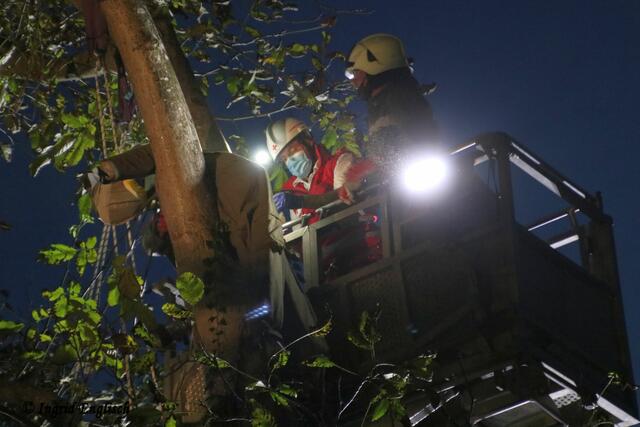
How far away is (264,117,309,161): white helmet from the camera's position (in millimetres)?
11477

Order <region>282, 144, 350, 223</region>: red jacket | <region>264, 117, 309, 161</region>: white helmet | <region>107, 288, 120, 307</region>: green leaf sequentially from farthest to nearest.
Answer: <region>264, 117, 309, 161</region>: white helmet
<region>282, 144, 350, 223</region>: red jacket
<region>107, 288, 120, 307</region>: green leaf

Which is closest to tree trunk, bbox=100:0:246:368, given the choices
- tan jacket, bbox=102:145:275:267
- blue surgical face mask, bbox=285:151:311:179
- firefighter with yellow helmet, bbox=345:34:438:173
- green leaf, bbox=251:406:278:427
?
tan jacket, bbox=102:145:275:267

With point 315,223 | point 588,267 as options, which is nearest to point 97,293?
point 315,223

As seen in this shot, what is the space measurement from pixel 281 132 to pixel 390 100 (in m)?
1.74

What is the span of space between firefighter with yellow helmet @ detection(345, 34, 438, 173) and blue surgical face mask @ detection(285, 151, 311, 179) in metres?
0.86

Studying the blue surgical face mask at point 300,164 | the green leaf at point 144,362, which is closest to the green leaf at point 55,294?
the green leaf at point 144,362

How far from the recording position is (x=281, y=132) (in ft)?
38.2

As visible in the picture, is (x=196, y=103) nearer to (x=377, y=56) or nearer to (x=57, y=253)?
(x=57, y=253)

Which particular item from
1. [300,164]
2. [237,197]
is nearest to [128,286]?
[237,197]

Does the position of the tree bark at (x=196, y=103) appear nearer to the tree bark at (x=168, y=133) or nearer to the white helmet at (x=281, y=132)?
the tree bark at (x=168, y=133)

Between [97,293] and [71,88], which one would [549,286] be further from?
[71,88]

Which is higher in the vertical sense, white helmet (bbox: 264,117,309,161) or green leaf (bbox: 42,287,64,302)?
white helmet (bbox: 264,117,309,161)

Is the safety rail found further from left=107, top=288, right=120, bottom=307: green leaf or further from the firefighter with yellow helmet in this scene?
left=107, top=288, right=120, bottom=307: green leaf

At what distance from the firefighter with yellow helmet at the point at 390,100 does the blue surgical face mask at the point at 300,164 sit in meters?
0.86
